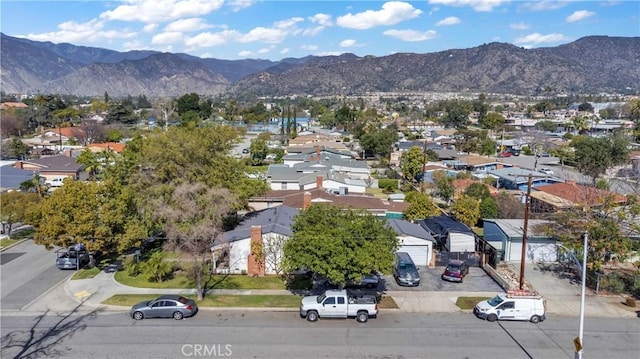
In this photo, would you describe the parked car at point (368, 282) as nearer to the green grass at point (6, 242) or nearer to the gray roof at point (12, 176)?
the green grass at point (6, 242)

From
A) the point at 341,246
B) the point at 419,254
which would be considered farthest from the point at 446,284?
the point at 341,246

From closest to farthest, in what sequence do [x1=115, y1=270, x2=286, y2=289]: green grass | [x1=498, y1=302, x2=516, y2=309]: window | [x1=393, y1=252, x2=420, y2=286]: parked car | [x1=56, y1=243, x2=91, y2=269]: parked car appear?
[x1=498, y1=302, x2=516, y2=309]: window, [x1=115, y1=270, x2=286, y2=289]: green grass, [x1=393, y1=252, x2=420, y2=286]: parked car, [x1=56, y1=243, x2=91, y2=269]: parked car

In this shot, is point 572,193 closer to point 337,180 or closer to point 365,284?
point 337,180

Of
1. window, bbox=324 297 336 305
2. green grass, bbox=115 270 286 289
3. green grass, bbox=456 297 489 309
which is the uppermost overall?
window, bbox=324 297 336 305

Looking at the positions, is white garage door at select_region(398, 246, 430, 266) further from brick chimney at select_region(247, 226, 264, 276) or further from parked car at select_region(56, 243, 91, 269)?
parked car at select_region(56, 243, 91, 269)

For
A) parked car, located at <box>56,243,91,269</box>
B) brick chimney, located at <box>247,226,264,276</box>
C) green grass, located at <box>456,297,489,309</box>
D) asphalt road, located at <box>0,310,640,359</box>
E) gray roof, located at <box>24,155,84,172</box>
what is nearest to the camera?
asphalt road, located at <box>0,310,640,359</box>

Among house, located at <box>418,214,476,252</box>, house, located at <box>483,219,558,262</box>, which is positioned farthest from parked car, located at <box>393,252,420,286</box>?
house, located at <box>483,219,558,262</box>

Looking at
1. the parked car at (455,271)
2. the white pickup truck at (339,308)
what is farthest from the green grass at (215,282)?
the parked car at (455,271)

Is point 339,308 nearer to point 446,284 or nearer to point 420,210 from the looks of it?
point 446,284
